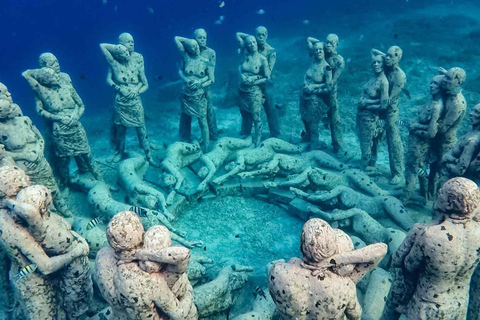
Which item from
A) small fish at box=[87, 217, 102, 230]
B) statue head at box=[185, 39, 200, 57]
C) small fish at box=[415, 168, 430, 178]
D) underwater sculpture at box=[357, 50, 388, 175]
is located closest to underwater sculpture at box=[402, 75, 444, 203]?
small fish at box=[415, 168, 430, 178]

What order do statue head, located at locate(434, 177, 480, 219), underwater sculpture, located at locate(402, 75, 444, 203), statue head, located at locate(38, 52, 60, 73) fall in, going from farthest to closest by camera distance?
statue head, located at locate(38, 52, 60, 73), underwater sculpture, located at locate(402, 75, 444, 203), statue head, located at locate(434, 177, 480, 219)

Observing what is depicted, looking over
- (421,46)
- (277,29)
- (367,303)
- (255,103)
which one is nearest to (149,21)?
(277,29)

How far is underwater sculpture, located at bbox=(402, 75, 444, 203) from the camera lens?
7.84 meters

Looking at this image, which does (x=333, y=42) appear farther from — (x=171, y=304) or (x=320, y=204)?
(x=171, y=304)

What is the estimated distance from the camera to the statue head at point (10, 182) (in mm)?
5062

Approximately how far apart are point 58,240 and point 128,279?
6.22 feet

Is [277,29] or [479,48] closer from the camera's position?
[479,48]

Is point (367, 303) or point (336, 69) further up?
point (336, 69)

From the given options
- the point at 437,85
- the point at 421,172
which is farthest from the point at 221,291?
the point at 437,85

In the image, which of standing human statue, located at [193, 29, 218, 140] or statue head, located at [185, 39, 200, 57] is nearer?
statue head, located at [185, 39, 200, 57]

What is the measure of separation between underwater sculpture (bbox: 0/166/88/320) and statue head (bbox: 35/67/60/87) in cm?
390

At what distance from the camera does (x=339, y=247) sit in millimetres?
3887

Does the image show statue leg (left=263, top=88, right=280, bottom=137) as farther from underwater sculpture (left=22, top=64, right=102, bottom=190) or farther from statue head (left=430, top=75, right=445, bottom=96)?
underwater sculpture (left=22, top=64, right=102, bottom=190)

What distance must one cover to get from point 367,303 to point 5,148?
725cm
